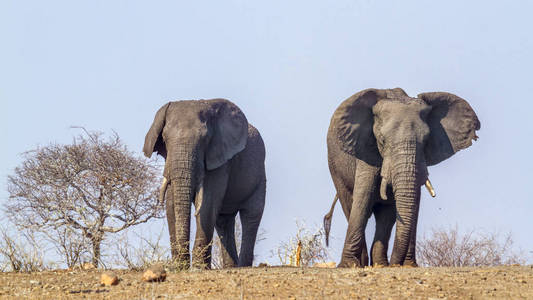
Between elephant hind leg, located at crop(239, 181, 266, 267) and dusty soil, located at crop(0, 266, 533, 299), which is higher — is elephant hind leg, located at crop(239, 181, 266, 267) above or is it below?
above

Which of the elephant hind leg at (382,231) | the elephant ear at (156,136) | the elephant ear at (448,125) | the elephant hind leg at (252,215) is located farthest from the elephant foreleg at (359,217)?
the elephant ear at (156,136)

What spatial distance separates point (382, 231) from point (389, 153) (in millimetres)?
1716

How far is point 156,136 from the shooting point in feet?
48.9

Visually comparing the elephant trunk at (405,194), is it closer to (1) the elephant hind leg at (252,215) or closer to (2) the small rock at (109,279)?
(1) the elephant hind leg at (252,215)

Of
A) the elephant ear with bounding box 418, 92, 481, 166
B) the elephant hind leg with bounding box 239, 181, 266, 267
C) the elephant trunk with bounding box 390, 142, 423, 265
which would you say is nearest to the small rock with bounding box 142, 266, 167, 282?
the elephant trunk with bounding box 390, 142, 423, 265

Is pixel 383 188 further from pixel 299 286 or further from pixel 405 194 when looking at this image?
pixel 299 286

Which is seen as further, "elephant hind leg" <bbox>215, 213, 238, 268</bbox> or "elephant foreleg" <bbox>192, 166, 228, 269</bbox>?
"elephant hind leg" <bbox>215, 213, 238, 268</bbox>

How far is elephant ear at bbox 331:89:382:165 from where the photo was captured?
47.7 feet

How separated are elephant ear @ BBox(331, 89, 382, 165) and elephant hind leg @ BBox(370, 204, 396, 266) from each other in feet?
3.52

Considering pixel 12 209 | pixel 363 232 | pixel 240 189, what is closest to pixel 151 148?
pixel 240 189

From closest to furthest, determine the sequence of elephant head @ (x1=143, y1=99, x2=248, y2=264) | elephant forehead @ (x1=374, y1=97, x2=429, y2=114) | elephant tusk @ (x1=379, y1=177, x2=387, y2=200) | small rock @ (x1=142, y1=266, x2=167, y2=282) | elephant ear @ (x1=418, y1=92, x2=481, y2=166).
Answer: small rock @ (x1=142, y1=266, x2=167, y2=282) < elephant tusk @ (x1=379, y1=177, x2=387, y2=200) < elephant forehead @ (x1=374, y1=97, x2=429, y2=114) < elephant head @ (x1=143, y1=99, x2=248, y2=264) < elephant ear @ (x1=418, y1=92, x2=481, y2=166)

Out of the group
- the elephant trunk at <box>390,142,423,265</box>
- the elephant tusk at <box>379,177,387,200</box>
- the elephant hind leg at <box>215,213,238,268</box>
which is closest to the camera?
the elephant trunk at <box>390,142,423,265</box>

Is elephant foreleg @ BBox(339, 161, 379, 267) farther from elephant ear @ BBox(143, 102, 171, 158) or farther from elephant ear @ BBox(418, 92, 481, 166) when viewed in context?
elephant ear @ BBox(143, 102, 171, 158)

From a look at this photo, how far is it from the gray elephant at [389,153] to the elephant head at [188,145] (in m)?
1.93
